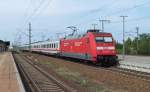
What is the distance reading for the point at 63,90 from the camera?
1775 centimetres

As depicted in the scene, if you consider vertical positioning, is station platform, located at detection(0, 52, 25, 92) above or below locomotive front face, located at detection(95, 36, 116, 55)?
below

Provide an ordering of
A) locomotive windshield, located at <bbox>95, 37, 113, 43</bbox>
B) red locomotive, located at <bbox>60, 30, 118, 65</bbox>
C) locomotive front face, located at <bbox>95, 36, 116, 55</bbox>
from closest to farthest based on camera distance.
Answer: red locomotive, located at <bbox>60, 30, 118, 65</bbox>
locomotive front face, located at <bbox>95, 36, 116, 55</bbox>
locomotive windshield, located at <bbox>95, 37, 113, 43</bbox>

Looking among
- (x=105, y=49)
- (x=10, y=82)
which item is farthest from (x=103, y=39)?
(x=10, y=82)

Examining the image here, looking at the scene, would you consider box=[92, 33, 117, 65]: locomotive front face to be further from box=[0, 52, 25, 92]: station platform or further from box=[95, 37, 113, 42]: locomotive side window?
box=[0, 52, 25, 92]: station platform

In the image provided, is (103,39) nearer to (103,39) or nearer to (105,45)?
(103,39)

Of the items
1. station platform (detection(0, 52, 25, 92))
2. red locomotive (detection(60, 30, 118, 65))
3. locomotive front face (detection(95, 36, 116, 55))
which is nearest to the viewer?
station platform (detection(0, 52, 25, 92))

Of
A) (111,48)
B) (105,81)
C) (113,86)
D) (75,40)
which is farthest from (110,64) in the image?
(113,86)

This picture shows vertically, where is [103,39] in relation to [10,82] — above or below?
above

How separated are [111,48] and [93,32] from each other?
2109 mm

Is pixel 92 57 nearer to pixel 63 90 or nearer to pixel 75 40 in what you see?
pixel 75 40

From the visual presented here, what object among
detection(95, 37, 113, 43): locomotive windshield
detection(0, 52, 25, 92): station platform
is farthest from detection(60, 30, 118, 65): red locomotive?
detection(0, 52, 25, 92): station platform

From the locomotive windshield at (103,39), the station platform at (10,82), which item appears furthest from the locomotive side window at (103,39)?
the station platform at (10,82)

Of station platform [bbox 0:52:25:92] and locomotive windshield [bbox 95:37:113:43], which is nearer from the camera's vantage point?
station platform [bbox 0:52:25:92]

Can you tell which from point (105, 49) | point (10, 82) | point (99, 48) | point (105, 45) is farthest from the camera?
point (105, 45)
